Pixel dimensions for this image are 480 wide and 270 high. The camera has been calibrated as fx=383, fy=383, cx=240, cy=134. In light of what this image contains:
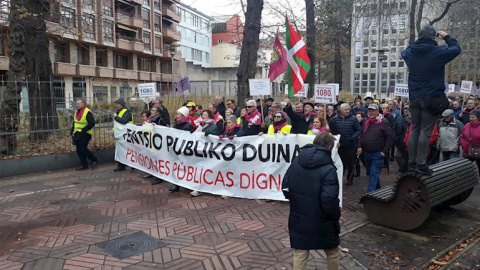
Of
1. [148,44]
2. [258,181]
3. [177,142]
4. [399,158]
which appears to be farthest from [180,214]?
[148,44]

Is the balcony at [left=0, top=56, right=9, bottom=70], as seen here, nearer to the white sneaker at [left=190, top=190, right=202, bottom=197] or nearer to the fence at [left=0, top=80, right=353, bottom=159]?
the fence at [left=0, top=80, right=353, bottom=159]

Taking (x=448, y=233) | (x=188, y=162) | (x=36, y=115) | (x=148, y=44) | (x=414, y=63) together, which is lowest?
(x=448, y=233)

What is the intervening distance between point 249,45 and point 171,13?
48.8 meters

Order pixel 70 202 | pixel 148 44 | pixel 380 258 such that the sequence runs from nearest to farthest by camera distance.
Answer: pixel 380 258 < pixel 70 202 < pixel 148 44

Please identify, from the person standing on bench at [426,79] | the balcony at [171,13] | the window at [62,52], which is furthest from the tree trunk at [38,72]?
the balcony at [171,13]

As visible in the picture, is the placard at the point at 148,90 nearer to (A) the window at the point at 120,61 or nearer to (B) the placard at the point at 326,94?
(B) the placard at the point at 326,94

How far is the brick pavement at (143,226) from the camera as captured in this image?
4.52 meters

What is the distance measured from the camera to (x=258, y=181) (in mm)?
7086

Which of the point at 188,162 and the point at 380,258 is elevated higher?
the point at 188,162

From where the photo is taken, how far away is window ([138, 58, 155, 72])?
50.9 m

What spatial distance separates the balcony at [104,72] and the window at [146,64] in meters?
8.01

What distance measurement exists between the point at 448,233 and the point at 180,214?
4.06m

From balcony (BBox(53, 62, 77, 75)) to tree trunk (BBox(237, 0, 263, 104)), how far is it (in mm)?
29059

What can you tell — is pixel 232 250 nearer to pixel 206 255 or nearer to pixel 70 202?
pixel 206 255
